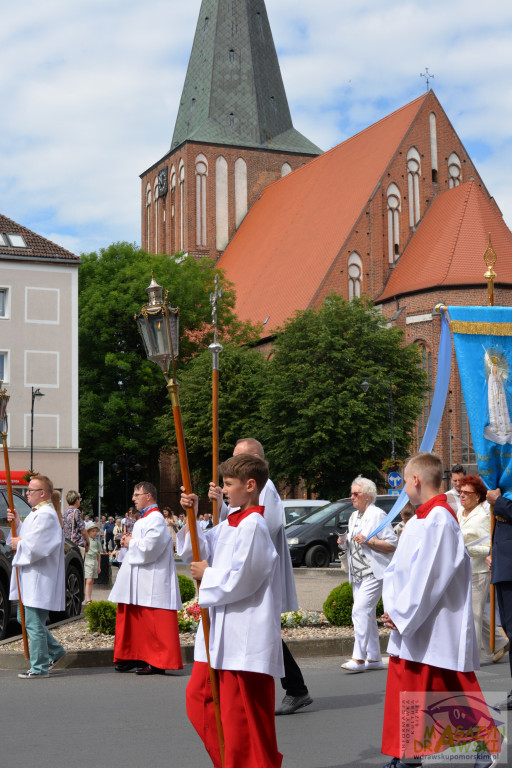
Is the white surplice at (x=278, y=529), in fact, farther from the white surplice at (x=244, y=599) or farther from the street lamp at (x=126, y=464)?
Result: the street lamp at (x=126, y=464)

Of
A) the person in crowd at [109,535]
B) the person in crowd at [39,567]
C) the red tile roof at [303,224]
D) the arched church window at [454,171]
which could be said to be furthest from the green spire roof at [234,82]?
the person in crowd at [39,567]

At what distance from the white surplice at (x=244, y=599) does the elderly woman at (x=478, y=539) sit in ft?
13.9

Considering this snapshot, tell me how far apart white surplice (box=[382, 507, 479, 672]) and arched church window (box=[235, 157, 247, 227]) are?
57120 millimetres

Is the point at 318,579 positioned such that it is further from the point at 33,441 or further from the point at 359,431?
the point at 33,441

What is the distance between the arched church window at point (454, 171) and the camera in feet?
167

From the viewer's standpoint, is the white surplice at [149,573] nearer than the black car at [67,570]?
Yes

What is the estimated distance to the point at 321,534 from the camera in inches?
922

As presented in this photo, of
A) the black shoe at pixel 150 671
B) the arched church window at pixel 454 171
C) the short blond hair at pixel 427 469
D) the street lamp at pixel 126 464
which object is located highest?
the arched church window at pixel 454 171

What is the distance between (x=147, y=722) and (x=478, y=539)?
358 centimetres

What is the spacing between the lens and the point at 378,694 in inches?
325

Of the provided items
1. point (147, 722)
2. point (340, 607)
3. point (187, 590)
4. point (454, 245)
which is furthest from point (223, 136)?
point (147, 722)

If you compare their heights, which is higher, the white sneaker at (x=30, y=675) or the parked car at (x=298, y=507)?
the parked car at (x=298, y=507)

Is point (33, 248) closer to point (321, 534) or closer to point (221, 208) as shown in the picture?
point (221, 208)

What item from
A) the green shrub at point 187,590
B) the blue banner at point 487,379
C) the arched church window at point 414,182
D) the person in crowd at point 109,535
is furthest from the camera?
the arched church window at point 414,182
